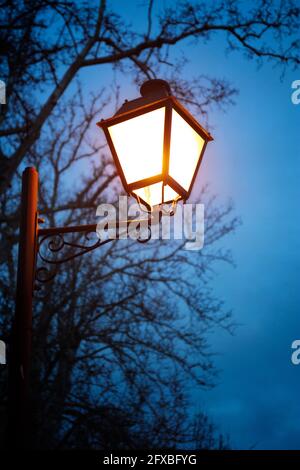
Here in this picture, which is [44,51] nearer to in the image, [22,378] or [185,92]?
[185,92]

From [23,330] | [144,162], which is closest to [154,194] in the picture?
[144,162]

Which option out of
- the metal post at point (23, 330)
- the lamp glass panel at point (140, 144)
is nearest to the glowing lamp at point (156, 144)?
the lamp glass panel at point (140, 144)

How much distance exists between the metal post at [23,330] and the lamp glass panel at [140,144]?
57 centimetres

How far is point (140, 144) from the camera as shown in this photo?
8.82 ft

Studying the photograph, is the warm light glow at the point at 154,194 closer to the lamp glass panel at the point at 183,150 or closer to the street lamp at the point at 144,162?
the street lamp at the point at 144,162

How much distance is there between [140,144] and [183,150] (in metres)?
0.24

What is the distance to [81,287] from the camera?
1028 centimetres

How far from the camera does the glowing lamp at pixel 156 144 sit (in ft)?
8.61

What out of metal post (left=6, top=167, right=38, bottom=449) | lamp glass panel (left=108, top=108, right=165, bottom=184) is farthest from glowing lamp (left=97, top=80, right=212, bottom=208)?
metal post (left=6, top=167, right=38, bottom=449)

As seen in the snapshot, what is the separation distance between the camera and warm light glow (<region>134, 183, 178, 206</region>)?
284 cm

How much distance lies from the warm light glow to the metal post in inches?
24.4

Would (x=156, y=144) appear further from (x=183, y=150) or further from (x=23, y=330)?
(x=23, y=330)

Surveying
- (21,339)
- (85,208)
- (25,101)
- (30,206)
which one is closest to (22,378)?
(21,339)

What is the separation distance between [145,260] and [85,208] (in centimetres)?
185
